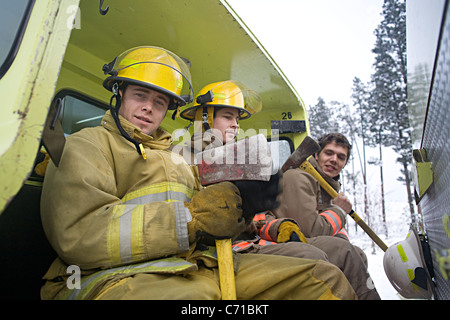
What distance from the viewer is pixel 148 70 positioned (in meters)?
1.87

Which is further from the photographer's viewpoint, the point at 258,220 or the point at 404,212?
the point at 404,212

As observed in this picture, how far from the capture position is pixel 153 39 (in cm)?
252

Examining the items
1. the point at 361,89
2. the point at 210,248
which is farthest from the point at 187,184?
the point at 361,89

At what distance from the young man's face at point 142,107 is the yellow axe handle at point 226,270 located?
934mm

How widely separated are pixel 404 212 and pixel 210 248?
2459 cm

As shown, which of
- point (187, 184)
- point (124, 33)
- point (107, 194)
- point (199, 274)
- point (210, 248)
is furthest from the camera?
point (124, 33)

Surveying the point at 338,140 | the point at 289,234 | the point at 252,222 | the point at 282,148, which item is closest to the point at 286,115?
the point at 282,148

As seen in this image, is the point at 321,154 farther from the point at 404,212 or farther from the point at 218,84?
the point at 404,212

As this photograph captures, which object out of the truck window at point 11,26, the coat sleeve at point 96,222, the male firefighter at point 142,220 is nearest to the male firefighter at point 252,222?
the male firefighter at point 142,220

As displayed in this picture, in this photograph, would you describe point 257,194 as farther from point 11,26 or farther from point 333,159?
point 333,159

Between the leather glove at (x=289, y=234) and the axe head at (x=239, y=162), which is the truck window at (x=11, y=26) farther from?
the leather glove at (x=289, y=234)

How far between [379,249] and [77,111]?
21342 mm

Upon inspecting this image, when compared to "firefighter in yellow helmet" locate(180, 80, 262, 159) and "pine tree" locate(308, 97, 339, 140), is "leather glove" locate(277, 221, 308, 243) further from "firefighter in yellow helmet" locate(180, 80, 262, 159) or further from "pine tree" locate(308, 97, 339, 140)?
"pine tree" locate(308, 97, 339, 140)

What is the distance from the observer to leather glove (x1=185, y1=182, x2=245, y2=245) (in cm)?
138
